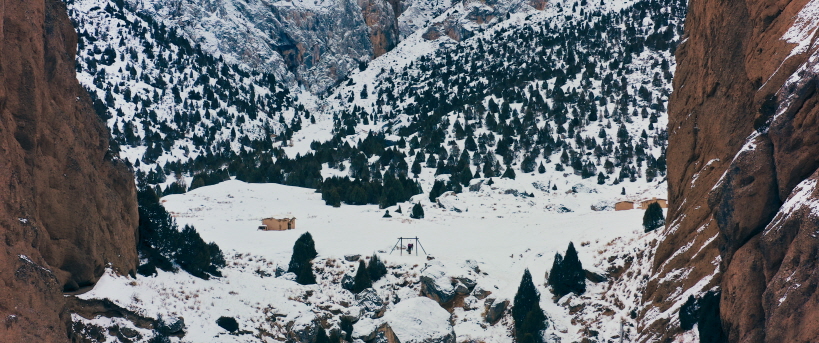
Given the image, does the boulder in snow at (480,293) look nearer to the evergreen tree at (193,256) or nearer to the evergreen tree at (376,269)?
the evergreen tree at (376,269)

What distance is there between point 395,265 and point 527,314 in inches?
484

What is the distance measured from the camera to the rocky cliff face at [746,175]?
1480cm

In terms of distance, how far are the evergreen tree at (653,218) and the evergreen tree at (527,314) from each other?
664cm

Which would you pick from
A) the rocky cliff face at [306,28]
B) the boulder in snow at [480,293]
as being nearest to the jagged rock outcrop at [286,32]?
the rocky cliff face at [306,28]

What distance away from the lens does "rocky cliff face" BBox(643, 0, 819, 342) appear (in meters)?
14.8

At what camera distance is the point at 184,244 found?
35.7 metres

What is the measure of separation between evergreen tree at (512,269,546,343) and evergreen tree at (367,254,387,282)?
9.46m

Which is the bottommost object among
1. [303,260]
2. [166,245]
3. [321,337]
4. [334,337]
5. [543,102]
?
[334,337]

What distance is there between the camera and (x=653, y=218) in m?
39.0

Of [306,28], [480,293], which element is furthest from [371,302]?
[306,28]

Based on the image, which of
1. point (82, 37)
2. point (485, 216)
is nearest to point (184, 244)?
point (485, 216)

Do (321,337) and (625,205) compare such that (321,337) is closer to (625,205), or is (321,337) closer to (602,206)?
(625,205)

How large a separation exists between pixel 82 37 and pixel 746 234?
126m

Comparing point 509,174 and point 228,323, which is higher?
point 509,174
